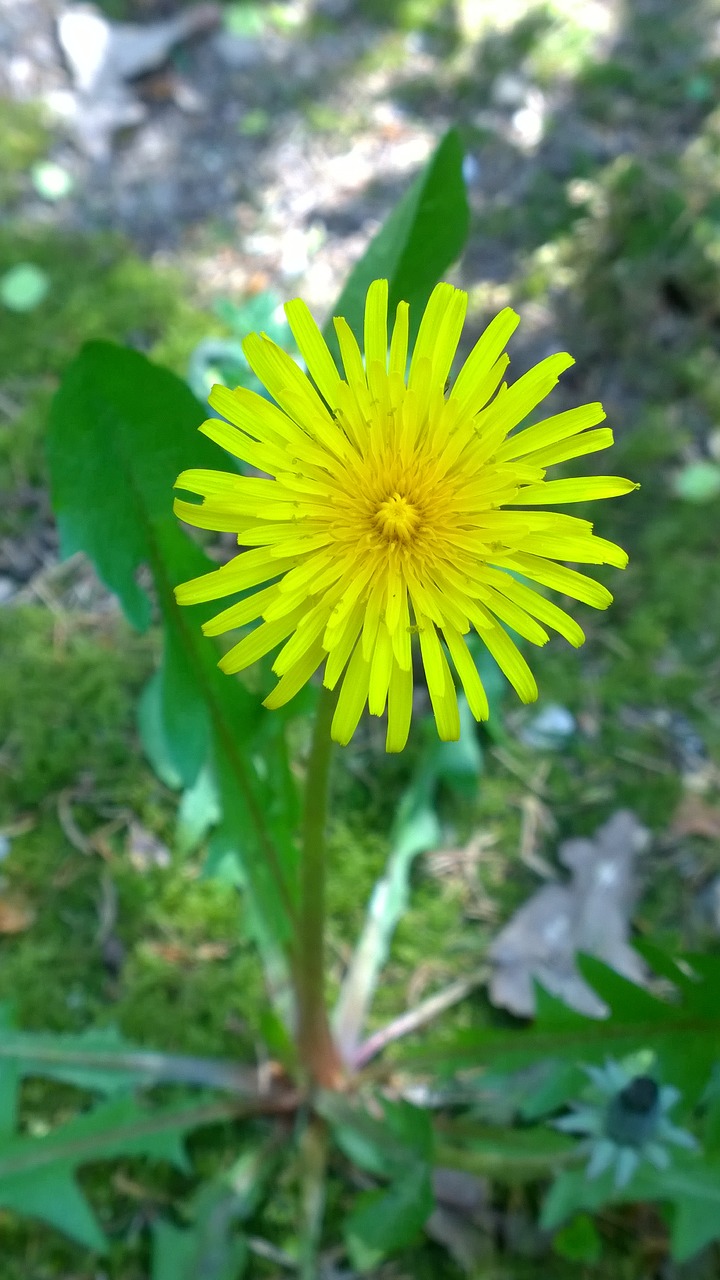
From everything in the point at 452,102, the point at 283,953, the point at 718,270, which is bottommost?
the point at 283,953

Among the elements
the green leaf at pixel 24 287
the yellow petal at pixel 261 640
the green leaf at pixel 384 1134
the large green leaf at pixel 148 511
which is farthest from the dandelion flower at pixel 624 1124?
the green leaf at pixel 24 287

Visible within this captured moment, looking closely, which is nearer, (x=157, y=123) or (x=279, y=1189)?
(x=279, y=1189)

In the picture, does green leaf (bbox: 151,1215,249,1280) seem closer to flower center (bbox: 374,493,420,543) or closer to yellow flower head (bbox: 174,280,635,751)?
yellow flower head (bbox: 174,280,635,751)

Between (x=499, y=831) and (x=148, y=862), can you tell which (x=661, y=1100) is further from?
(x=148, y=862)

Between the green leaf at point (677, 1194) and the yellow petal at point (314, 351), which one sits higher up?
the yellow petal at point (314, 351)

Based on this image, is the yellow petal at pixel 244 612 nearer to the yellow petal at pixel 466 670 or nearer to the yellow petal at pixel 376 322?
the yellow petal at pixel 466 670

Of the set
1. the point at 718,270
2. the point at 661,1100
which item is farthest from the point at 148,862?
the point at 718,270

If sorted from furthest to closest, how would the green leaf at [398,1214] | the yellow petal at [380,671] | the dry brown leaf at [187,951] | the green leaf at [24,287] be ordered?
the green leaf at [24,287], the dry brown leaf at [187,951], the green leaf at [398,1214], the yellow petal at [380,671]

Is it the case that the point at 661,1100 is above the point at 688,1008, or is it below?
below

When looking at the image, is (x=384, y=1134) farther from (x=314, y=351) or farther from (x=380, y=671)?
(x=314, y=351)
